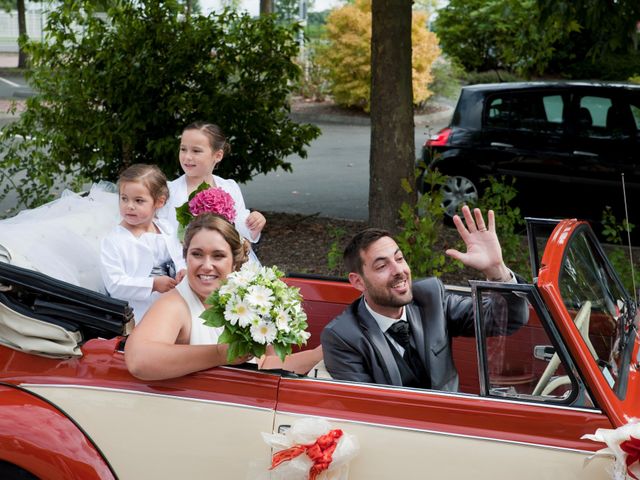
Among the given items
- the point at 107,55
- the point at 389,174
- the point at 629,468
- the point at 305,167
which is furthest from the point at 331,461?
the point at 305,167

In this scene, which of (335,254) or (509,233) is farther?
(509,233)

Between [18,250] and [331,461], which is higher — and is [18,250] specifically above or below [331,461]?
above

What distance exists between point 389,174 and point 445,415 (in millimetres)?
4638

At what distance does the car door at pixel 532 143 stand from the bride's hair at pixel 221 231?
19.8 ft

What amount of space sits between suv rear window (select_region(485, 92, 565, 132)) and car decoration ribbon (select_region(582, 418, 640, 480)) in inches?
266

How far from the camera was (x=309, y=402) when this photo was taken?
10.5 ft


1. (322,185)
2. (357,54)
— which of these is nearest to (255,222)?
(322,185)

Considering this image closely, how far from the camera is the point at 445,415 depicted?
3086mm

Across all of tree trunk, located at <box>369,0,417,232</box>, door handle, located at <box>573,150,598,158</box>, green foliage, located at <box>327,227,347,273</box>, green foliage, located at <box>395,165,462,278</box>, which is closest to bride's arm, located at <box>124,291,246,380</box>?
green foliage, located at <box>395,165,462,278</box>

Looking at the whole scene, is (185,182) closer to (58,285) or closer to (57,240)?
(57,240)

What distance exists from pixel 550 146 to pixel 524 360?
631cm

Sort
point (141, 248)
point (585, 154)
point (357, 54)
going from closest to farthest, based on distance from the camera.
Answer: point (141, 248), point (585, 154), point (357, 54)

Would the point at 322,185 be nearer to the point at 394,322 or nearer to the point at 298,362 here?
the point at 298,362

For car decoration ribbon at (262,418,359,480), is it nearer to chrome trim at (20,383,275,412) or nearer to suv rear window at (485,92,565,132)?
chrome trim at (20,383,275,412)
